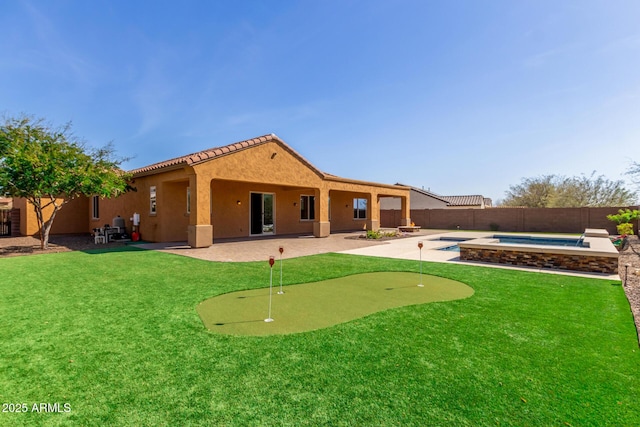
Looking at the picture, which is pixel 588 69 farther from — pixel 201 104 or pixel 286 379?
pixel 201 104

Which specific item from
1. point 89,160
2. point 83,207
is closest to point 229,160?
point 89,160

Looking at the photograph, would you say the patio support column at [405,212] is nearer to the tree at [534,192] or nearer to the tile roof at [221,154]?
the tile roof at [221,154]

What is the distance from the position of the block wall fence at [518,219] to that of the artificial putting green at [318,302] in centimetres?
2121

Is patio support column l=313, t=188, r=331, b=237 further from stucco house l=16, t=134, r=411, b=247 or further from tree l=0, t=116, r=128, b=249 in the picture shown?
tree l=0, t=116, r=128, b=249

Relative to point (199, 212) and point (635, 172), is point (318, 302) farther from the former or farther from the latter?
point (635, 172)

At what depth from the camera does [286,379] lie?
3.04 meters

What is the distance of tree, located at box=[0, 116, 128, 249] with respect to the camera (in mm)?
11375

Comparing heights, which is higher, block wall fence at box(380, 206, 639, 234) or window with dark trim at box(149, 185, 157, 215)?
window with dark trim at box(149, 185, 157, 215)

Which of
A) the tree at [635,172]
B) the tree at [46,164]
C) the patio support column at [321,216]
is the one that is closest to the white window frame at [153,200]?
the tree at [46,164]

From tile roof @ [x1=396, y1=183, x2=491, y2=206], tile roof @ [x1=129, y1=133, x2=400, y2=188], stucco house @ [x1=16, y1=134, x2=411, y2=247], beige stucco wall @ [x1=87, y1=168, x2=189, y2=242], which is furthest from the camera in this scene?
tile roof @ [x1=396, y1=183, x2=491, y2=206]

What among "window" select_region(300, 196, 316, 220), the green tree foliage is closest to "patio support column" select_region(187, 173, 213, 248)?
"window" select_region(300, 196, 316, 220)

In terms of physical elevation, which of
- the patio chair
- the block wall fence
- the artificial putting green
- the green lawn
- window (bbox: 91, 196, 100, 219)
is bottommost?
the green lawn

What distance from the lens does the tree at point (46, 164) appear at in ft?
37.3

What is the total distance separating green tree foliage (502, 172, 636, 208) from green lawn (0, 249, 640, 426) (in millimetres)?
35337
